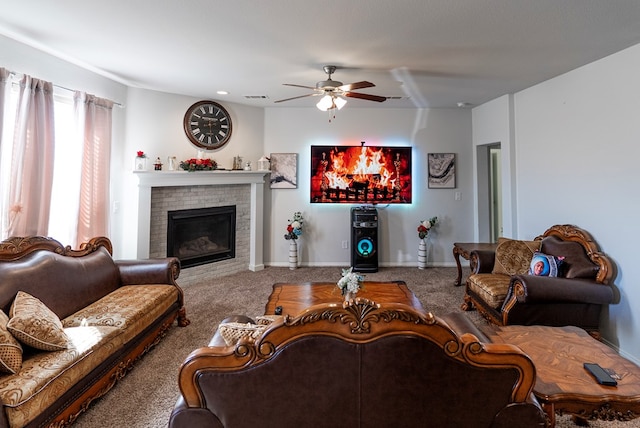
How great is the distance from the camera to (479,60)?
3.11m

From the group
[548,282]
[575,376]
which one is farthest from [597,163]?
[575,376]

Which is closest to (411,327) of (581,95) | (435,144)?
(581,95)

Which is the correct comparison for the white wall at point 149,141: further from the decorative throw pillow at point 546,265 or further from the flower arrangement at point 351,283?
the decorative throw pillow at point 546,265

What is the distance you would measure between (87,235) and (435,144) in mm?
5185

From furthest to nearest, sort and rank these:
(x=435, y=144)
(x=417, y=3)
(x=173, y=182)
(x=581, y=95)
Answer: (x=435, y=144), (x=173, y=182), (x=581, y=95), (x=417, y=3)

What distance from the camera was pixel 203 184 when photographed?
4.64m

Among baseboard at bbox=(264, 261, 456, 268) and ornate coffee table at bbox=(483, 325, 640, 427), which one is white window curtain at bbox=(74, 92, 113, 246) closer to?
baseboard at bbox=(264, 261, 456, 268)

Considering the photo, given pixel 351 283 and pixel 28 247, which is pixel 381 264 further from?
pixel 28 247

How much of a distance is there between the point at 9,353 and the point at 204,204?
3.26 meters

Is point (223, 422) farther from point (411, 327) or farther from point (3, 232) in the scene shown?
point (3, 232)

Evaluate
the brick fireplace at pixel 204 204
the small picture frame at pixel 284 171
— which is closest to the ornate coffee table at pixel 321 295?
the brick fireplace at pixel 204 204

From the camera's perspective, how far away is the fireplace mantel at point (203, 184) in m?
4.05

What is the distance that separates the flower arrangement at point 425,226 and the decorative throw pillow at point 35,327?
464cm

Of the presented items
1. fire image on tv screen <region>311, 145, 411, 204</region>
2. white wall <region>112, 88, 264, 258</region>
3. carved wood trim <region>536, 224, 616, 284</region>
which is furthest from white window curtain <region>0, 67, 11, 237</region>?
carved wood trim <region>536, 224, 616, 284</region>
